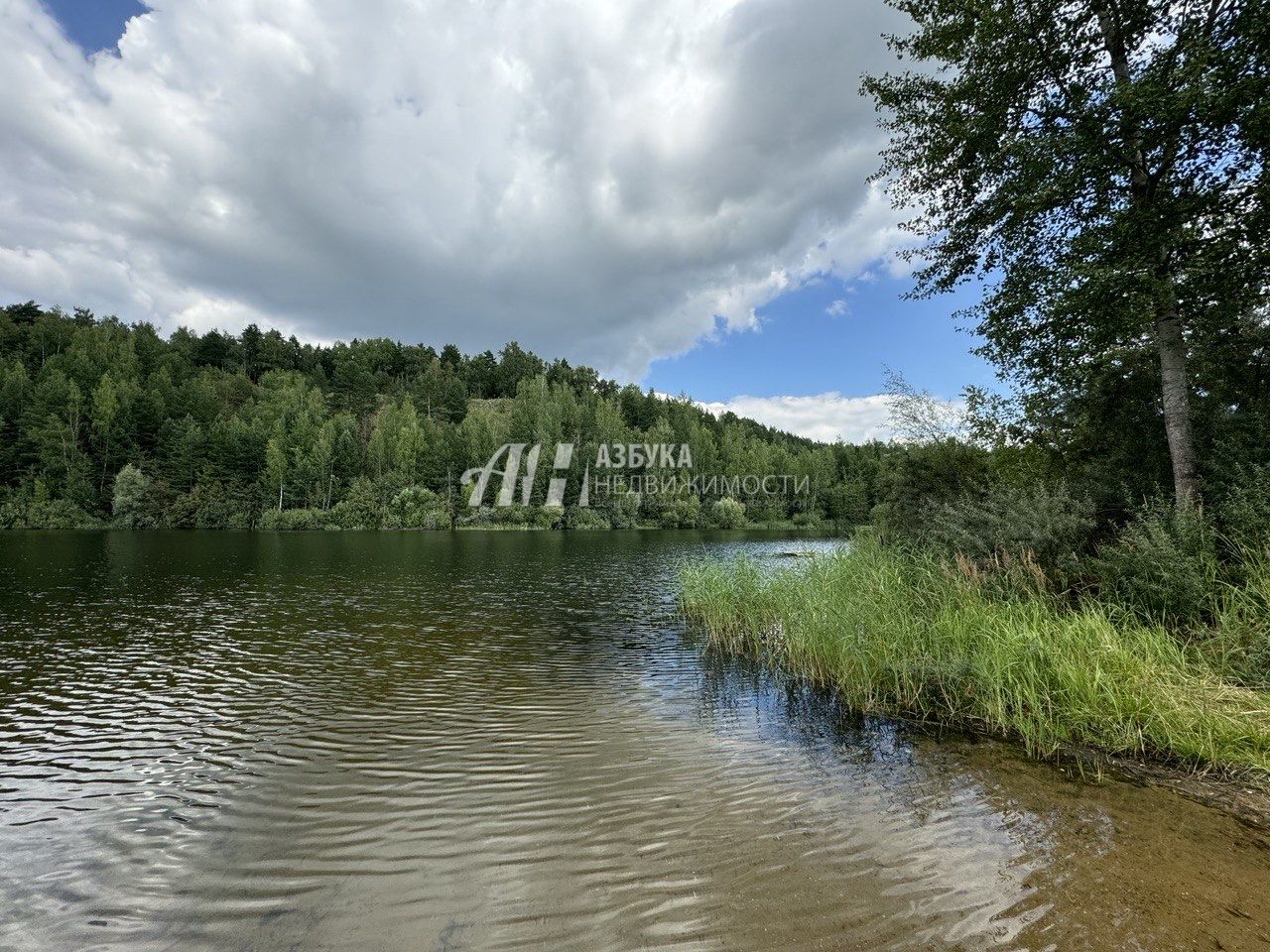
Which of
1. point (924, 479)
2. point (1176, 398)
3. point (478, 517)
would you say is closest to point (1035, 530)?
point (1176, 398)

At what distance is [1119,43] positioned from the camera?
34.0 feet

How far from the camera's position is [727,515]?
3536 inches

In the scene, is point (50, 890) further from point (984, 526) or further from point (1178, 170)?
point (1178, 170)

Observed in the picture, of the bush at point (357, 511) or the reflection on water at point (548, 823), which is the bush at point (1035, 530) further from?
the bush at point (357, 511)

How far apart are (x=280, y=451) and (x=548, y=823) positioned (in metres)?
95.8

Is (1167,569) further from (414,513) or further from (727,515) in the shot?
(727,515)

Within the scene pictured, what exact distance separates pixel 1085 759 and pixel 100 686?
14379 mm

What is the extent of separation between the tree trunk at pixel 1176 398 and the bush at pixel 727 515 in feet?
261

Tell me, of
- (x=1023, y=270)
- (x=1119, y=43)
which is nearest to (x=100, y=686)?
(x=1023, y=270)

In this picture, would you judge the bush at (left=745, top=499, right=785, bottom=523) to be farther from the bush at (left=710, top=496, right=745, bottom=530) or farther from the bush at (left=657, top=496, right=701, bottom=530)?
the bush at (left=657, top=496, right=701, bottom=530)

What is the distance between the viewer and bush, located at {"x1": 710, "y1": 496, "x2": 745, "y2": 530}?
294ft

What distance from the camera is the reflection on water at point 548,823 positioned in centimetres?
355

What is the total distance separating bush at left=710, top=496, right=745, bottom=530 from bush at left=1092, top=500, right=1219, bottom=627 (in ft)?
265

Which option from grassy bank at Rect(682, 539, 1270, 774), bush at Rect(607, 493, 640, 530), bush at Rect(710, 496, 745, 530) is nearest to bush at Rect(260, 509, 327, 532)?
bush at Rect(607, 493, 640, 530)
